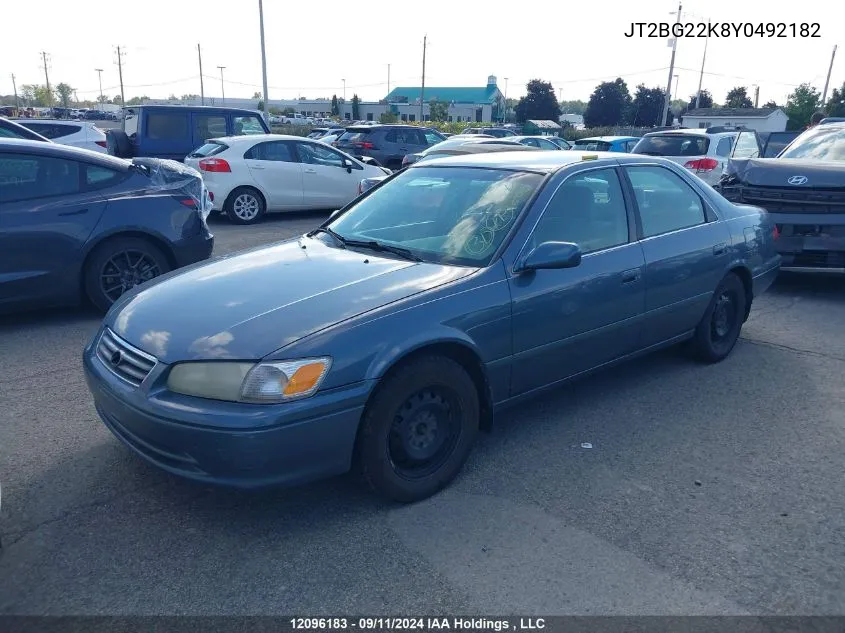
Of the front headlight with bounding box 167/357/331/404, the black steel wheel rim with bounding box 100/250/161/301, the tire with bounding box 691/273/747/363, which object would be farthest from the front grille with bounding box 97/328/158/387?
the tire with bounding box 691/273/747/363

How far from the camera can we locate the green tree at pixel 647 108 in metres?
66.9

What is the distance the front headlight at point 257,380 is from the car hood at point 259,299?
6 centimetres

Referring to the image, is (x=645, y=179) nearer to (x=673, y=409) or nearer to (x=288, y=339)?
(x=673, y=409)

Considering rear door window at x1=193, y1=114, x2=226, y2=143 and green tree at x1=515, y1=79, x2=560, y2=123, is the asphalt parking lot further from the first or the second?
green tree at x1=515, y1=79, x2=560, y2=123

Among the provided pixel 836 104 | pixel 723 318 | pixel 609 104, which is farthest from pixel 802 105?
pixel 723 318

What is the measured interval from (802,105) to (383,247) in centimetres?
5305

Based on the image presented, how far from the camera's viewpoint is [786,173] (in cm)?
739

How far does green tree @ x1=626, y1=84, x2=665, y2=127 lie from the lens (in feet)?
219

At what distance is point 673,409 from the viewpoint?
14.7ft

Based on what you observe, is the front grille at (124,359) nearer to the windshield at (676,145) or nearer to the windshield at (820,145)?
the windshield at (820,145)

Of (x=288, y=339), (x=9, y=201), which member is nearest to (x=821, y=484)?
(x=288, y=339)

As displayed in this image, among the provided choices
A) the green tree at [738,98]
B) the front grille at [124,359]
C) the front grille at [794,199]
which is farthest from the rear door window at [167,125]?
the green tree at [738,98]

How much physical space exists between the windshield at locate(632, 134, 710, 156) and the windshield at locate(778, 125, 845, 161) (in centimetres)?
403

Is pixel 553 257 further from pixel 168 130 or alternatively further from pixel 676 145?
pixel 168 130
